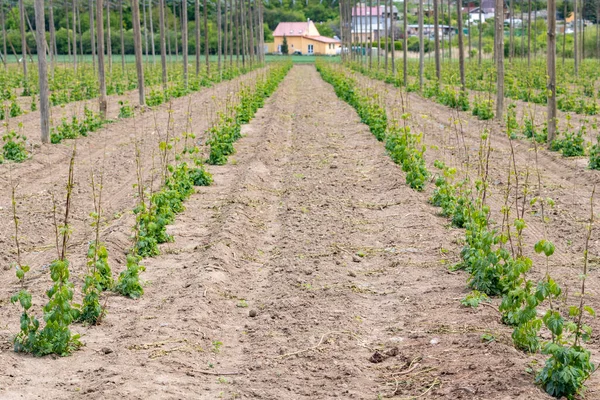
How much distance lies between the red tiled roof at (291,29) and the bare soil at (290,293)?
4496 inches

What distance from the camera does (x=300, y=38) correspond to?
127 meters

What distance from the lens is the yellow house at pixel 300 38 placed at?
127 metres

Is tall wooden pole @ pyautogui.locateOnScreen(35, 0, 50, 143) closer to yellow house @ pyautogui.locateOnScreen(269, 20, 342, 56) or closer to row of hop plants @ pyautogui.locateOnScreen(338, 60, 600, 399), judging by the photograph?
row of hop plants @ pyautogui.locateOnScreen(338, 60, 600, 399)

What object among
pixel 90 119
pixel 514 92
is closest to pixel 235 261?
pixel 90 119

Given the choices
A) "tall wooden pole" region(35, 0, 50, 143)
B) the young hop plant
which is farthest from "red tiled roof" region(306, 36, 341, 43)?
the young hop plant

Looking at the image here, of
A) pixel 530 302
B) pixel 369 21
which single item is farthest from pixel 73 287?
pixel 369 21

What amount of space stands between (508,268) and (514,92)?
22.2 m

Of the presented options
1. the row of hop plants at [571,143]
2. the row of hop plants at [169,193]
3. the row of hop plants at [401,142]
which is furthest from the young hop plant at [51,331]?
the row of hop plants at [571,143]

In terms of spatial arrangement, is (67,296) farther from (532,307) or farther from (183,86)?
(183,86)

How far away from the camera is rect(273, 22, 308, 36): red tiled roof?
417 ft

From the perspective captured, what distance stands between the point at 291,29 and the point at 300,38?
7.13 feet

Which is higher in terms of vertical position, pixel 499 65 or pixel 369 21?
pixel 369 21

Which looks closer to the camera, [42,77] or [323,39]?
[42,77]

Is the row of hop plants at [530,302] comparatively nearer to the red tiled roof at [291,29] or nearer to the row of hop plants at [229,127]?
the row of hop plants at [229,127]
